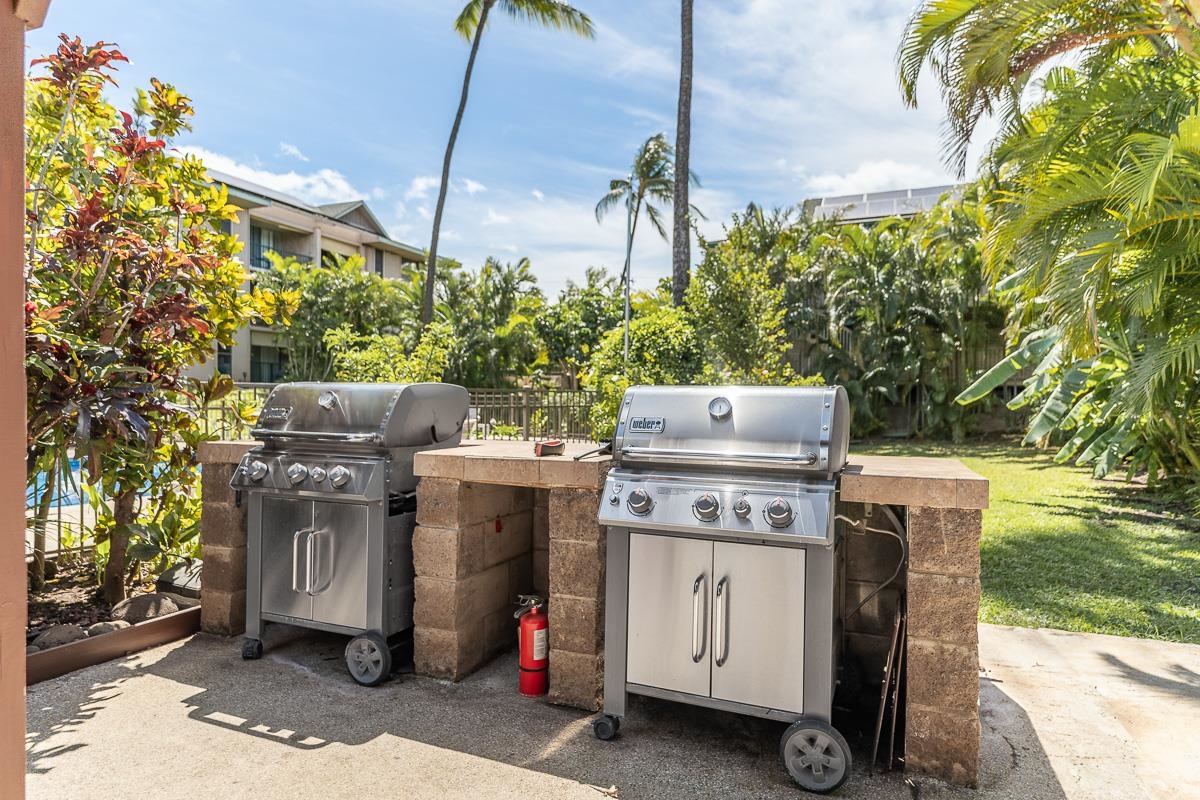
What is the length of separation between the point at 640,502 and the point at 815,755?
1.16 meters

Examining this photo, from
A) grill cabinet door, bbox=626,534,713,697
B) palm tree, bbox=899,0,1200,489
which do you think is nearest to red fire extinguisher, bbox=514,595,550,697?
grill cabinet door, bbox=626,534,713,697

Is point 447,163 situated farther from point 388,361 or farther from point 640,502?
point 640,502

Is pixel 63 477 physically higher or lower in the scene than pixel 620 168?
lower

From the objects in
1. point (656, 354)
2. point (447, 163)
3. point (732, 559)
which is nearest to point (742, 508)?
point (732, 559)

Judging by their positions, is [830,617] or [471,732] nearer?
[830,617]

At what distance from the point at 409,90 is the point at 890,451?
Result: 14115 mm

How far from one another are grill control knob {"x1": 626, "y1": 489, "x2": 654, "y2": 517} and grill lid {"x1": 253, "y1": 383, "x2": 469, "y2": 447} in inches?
55.7

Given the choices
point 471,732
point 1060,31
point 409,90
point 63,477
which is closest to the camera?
point 471,732

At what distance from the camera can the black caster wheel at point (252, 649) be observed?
148 inches

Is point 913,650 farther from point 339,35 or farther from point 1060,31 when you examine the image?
point 339,35

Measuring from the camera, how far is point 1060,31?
5910 mm

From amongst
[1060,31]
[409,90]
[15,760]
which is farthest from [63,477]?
[409,90]

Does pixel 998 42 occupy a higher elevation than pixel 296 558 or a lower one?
higher

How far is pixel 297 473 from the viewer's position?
11.8 feet
